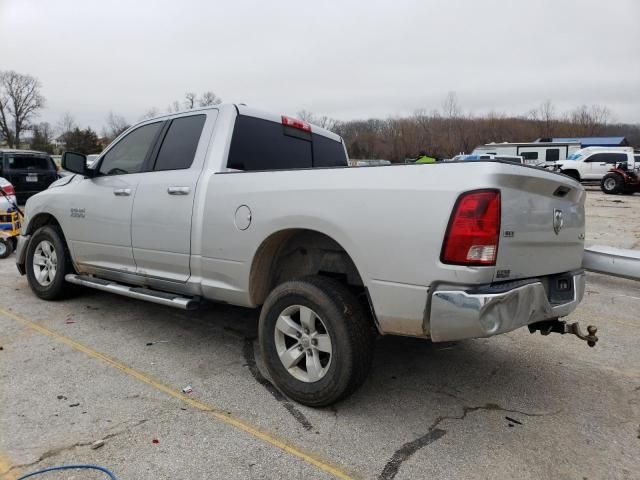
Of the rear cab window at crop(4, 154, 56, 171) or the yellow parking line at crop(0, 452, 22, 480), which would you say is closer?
the yellow parking line at crop(0, 452, 22, 480)

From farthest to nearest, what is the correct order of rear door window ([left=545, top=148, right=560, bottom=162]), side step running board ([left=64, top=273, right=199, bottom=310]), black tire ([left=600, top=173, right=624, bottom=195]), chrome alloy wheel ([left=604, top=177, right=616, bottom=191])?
rear door window ([left=545, top=148, right=560, bottom=162])
chrome alloy wheel ([left=604, top=177, right=616, bottom=191])
black tire ([left=600, top=173, right=624, bottom=195])
side step running board ([left=64, top=273, right=199, bottom=310])

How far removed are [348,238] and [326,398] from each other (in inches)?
38.7

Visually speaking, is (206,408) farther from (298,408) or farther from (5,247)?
(5,247)

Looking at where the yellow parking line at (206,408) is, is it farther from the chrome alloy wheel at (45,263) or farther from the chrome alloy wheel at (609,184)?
the chrome alloy wheel at (609,184)

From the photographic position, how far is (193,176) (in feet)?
12.3

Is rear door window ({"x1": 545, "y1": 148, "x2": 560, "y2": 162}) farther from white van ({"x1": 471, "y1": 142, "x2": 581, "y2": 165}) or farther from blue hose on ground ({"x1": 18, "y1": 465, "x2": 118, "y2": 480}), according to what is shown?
blue hose on ground ({"x1": 18, "y1": 465, "x2": 118, "y2": 480})

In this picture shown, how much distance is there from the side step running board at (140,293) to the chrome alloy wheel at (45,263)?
1.17ft

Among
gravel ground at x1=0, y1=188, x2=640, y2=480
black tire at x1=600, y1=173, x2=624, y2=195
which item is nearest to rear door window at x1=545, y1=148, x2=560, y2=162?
black tire at x1=600, y1=173, x2=624, y2=195

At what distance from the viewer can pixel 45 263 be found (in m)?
5.29

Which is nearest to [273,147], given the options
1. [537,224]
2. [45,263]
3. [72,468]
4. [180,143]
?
[180,143]

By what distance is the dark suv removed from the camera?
566 inches

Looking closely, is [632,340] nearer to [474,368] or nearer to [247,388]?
[474,368]

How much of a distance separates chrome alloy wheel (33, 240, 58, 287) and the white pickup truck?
2.07ft

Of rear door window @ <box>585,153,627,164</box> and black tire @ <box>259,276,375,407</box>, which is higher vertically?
rear door window @ <box>585,153,627,164</box>
